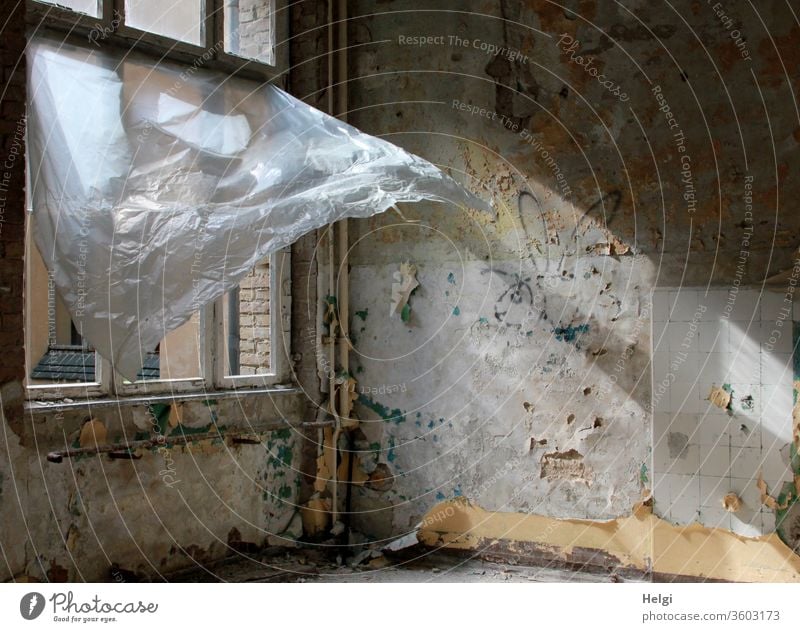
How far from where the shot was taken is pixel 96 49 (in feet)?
13.7

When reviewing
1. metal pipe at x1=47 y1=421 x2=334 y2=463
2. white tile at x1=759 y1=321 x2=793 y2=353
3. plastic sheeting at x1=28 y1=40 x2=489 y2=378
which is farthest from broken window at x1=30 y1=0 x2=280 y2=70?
white tile at x1=759 y1=321 x2=793 y2=353

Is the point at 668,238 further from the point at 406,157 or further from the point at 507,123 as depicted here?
the point at 406,157

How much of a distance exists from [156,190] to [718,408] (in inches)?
103

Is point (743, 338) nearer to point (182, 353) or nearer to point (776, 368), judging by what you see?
point (776, 368)

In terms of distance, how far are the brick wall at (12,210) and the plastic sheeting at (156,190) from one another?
0.10 meters

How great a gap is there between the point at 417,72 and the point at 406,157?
1.29m

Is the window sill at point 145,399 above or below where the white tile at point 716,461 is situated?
above

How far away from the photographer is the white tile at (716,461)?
427cm

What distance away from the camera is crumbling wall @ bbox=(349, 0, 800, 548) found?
435cm

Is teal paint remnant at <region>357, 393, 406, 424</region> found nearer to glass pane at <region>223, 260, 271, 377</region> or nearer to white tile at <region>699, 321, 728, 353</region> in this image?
glass pane at <region>223, 260, 271, 377</region>

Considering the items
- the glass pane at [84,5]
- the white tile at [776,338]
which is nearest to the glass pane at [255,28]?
the glass pane at [84,5]
